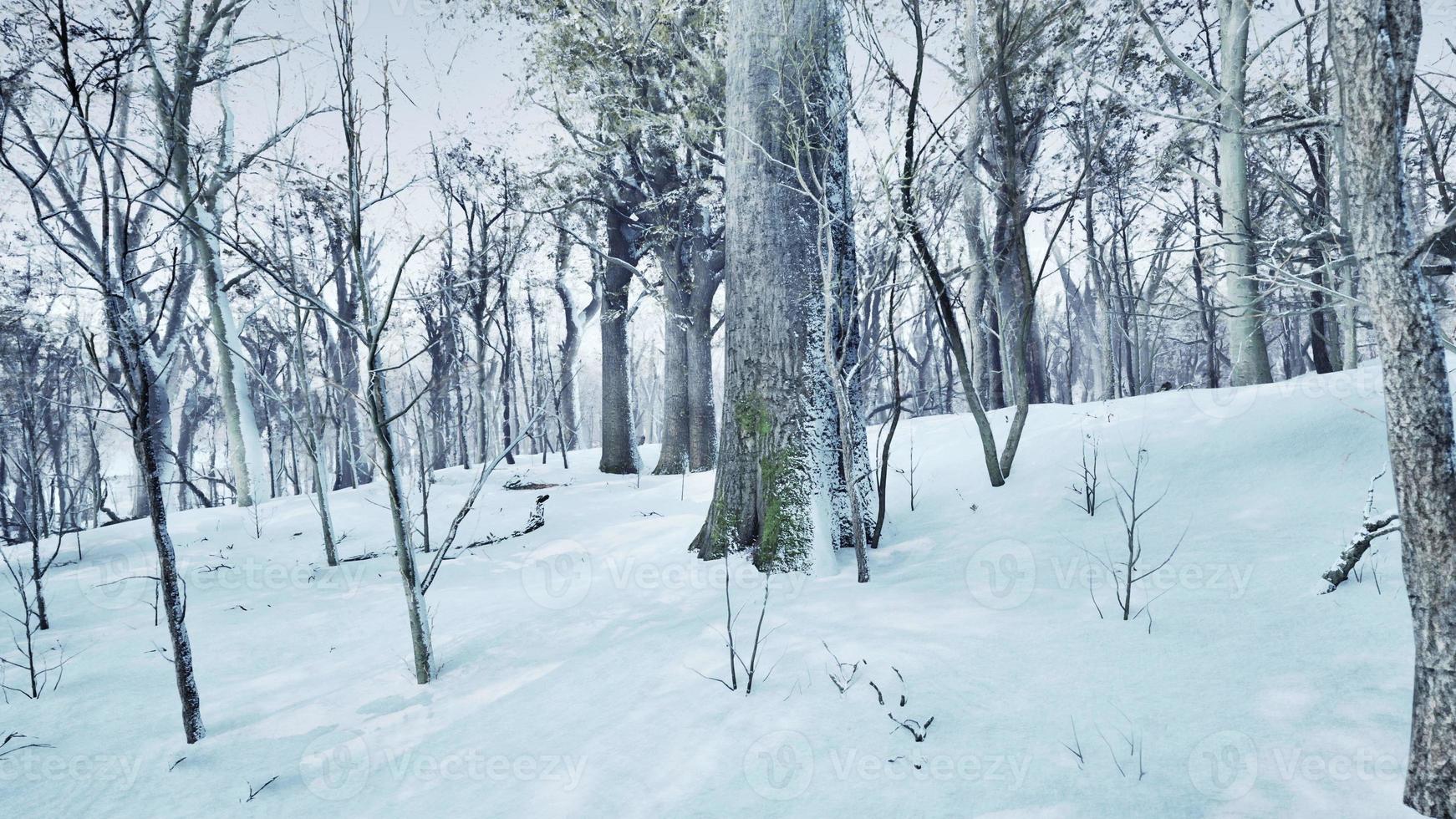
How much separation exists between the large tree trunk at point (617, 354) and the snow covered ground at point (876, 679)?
6281 millimetres

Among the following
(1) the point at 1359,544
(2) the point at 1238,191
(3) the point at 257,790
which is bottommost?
(3) the point at 257,790

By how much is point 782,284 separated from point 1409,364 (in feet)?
8.99

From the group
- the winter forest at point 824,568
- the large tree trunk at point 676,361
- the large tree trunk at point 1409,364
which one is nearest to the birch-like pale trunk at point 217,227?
the winter forest at point 824,568

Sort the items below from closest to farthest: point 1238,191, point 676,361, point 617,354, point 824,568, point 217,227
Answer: point 824,568 → point 1238,191 → point 217,227 → point 676,361 → point 617,354

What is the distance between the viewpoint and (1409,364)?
1.26 meters

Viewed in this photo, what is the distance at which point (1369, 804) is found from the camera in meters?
1.37

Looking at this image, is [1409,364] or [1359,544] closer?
[1409,364]

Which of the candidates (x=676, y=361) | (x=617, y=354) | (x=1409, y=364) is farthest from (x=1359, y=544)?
(x=617, y=354)

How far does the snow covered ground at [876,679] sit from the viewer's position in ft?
5.52

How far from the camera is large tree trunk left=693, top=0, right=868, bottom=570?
3.60 meters

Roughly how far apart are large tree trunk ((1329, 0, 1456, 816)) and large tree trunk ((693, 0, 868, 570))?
94.4 inches

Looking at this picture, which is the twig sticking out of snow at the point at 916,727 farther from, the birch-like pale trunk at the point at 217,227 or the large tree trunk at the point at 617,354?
the birch-like pale trunk at the point at 217,227

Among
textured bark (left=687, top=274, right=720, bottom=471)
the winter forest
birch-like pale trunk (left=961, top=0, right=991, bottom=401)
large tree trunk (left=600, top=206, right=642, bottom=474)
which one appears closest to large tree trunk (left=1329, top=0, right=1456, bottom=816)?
the winter forest

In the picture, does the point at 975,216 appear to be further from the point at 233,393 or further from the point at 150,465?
the point at 233,393
